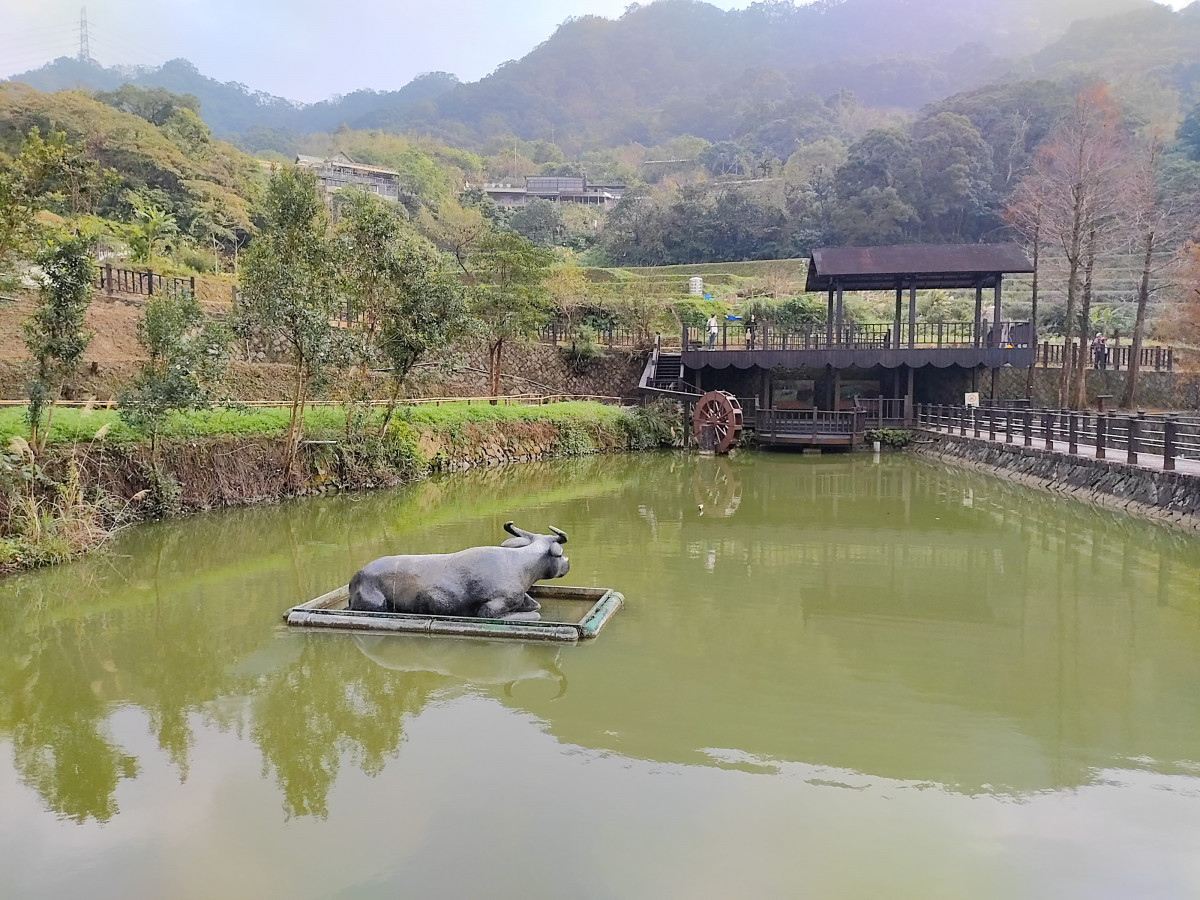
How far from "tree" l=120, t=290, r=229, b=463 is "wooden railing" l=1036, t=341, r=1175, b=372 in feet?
88.6

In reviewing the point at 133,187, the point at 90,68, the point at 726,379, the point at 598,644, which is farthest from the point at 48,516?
Answer: the point at 90,68

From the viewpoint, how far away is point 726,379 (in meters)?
29.2

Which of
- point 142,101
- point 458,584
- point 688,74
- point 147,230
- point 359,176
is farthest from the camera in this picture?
point 688,74

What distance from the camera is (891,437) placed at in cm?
2481

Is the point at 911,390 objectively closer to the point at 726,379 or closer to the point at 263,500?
the point at 726,379

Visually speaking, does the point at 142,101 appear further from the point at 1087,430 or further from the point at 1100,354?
the point at 1087,430

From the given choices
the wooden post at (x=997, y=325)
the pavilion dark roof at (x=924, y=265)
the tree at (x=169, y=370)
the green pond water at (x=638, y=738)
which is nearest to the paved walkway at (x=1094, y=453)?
the green pond water at (x=638, y=738)

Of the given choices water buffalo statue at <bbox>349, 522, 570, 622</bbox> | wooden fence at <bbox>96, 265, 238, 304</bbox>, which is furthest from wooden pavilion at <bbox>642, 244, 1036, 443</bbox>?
water buffalo statue at <bbox>349, 522, 570, 622</bbox>

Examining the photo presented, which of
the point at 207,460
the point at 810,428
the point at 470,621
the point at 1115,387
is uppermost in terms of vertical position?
the point at 1115,387

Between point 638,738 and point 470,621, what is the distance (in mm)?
2214

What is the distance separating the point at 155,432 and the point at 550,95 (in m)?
125

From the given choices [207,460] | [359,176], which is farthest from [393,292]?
[359,176]

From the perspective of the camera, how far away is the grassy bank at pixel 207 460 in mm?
10266

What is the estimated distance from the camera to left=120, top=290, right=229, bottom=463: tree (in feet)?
40.9
